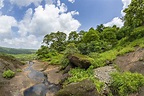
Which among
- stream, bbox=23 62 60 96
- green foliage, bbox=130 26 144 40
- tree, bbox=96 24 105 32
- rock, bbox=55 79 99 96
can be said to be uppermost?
tree, bbox=96 24 105 32

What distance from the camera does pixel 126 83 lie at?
17047 mm

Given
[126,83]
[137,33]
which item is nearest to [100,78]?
[126,83]

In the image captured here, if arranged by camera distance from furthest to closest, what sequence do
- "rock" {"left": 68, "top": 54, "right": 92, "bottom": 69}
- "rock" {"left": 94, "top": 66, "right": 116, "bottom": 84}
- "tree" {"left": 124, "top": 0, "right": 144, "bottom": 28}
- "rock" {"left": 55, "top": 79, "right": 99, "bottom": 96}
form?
"tree" {"left": 124, "top": 0, "right": 144, "bottom": 28} → "rock" {"left": 68, "top": 54, "right": 92, "bottom": 69} → "rock" {"left": 94, "top": 66, "right": 116, "bottom": 84} → "rock" {"left": 55, "top": 79, "right": 99, "bottom": 96}

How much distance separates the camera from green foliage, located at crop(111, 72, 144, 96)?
16484 mm

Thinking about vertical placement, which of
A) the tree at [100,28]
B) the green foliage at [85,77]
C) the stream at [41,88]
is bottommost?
the stream at [41,88]

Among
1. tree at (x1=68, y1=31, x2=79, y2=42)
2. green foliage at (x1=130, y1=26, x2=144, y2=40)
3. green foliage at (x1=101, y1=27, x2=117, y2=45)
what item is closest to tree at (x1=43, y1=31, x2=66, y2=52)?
tree at (x1=68, y1=31, x2=79, y2=42)

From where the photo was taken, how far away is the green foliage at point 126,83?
54.1ft

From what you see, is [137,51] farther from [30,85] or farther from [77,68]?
[30,85]

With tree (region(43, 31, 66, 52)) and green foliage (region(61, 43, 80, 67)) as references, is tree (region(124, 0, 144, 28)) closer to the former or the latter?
green foliage (region(61, 43, 80, 67))

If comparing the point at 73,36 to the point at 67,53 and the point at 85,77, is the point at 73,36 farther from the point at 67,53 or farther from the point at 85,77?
the point at 85,77

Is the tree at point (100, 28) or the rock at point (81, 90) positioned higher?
the tree at point (100, 28)

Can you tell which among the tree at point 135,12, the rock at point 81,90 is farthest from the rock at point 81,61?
the tree at point 135,12

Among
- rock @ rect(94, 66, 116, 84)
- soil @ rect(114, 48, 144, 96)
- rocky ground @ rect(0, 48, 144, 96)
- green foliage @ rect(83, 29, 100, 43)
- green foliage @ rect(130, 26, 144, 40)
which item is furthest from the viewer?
green foliage @ rect(83, 29, 100, 43)

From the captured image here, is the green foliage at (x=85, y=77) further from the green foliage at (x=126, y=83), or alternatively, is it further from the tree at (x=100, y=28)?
the tree at (x=100, y=28)
